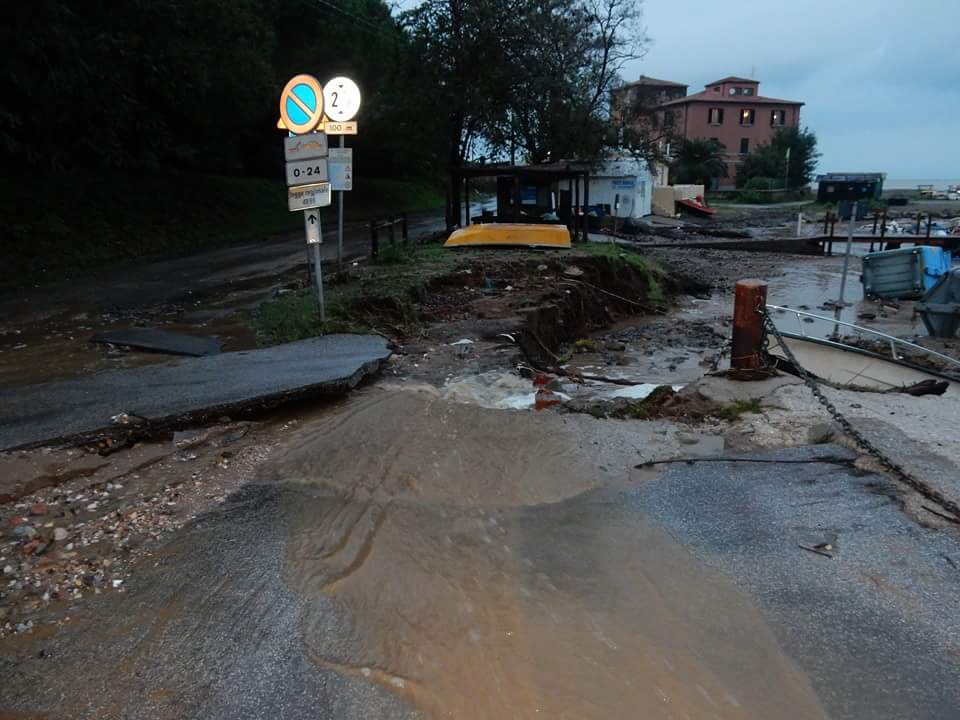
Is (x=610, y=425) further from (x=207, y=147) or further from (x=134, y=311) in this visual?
(x=207, y=147)

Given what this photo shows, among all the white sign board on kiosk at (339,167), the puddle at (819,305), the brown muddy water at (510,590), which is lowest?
the puddle at (819,305)

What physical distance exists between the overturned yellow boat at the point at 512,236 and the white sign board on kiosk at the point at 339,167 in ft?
14.9

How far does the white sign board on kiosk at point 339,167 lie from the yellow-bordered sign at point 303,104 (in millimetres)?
3476

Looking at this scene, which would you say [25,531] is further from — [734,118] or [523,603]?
[734,118]

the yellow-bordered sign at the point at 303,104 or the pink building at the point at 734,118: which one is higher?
the pink building at the point at 734,118

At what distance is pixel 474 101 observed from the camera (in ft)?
62.1

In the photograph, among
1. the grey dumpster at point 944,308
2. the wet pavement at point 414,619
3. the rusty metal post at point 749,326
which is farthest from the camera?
the grey dumpster at point 944,308

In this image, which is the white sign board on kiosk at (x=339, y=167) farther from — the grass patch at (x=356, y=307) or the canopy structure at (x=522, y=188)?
the canopy structure at (x=522, y=188)

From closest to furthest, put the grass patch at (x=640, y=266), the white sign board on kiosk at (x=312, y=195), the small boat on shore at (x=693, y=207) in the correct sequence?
the white sign board on kiosk at (x=312, y=195)
the grass patch at (x=640, y=266)
the small boat on shore at (x=693, y=207)

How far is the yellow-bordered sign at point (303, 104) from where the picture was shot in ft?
26.3

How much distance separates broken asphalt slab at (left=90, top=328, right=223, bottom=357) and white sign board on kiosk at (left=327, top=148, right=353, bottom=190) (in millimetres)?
3977

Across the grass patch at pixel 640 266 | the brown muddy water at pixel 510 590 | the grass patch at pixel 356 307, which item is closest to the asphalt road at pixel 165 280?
the grass patch at pixel 356 307

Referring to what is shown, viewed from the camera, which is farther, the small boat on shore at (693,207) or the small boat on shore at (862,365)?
the small boat on shore at (693,207)

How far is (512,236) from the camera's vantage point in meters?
16.8
